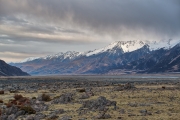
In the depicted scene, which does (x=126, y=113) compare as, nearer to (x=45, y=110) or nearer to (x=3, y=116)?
(x=45, y=110)

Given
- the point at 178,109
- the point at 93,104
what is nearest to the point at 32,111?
the point at 93,104

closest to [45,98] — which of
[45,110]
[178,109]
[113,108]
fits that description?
[45,110]

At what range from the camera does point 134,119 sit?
1059 inches

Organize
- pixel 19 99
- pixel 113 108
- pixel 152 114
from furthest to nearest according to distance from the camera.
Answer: pixel 19 99 → pixel 113 108 → pixel 152 114

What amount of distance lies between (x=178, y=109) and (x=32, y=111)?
17.0m

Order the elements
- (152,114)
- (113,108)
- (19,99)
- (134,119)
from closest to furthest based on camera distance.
A: (134,119) < (152,114) < (113,108) < (19,99)

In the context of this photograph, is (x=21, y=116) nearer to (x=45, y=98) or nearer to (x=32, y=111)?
(x=32, y=111)

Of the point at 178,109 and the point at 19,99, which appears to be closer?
the point at 178,109

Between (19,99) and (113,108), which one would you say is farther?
(19,99)

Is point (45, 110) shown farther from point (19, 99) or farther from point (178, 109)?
point (178, 109)

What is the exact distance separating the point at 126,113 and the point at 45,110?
33.5 ft

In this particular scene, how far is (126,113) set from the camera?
3073cm

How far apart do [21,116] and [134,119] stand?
39.5 ft

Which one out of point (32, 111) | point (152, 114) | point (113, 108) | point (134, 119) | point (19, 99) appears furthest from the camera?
point (19, 99)
